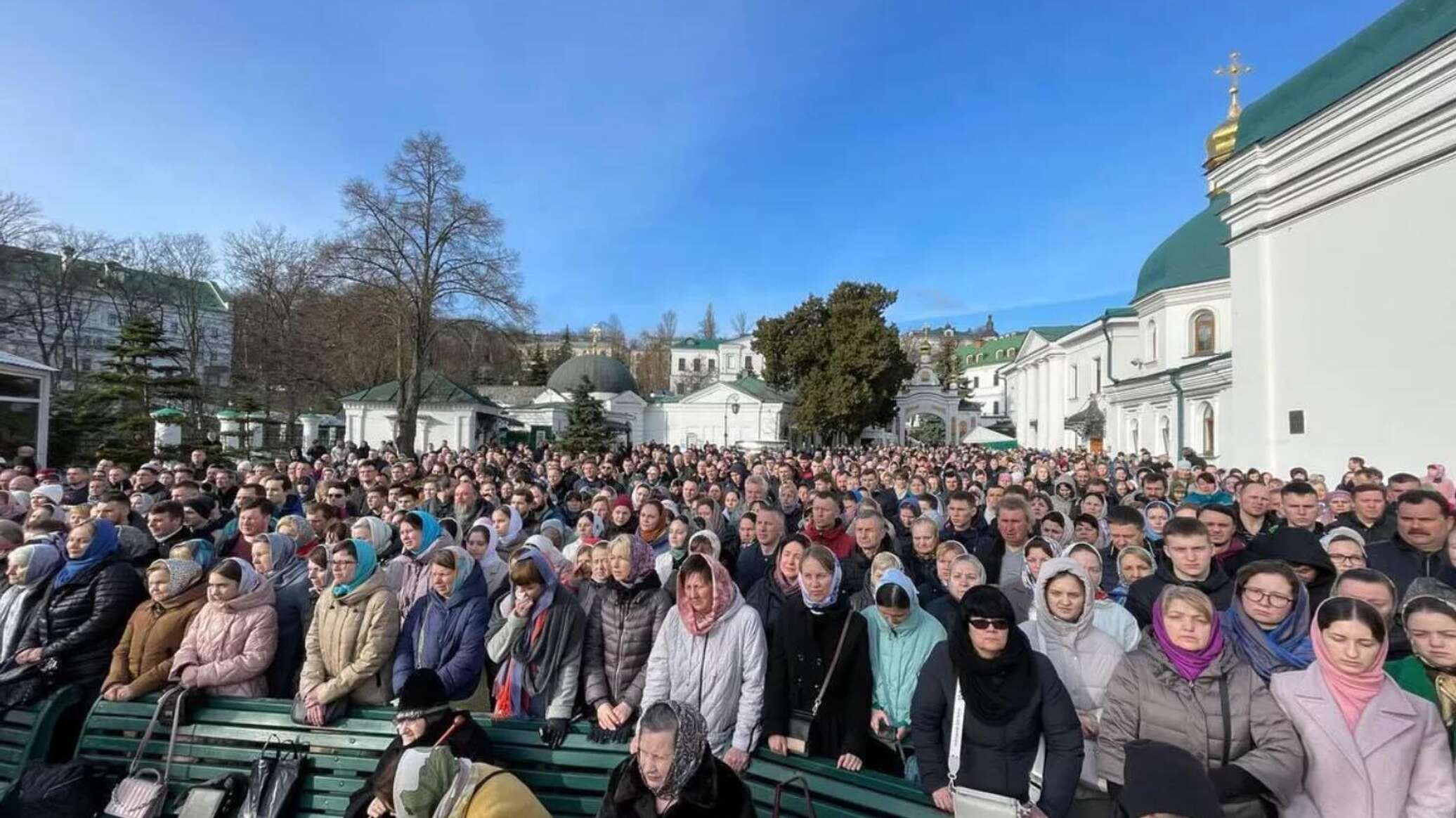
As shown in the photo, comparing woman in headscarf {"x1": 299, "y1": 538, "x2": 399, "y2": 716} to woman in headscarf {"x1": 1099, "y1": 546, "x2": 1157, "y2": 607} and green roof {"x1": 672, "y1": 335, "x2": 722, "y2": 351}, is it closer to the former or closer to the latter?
woman in headscarf {"x1": 1099, "y1": 546, "x2": 1157, "y2": 607}

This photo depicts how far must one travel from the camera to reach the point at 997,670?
9.25 ft

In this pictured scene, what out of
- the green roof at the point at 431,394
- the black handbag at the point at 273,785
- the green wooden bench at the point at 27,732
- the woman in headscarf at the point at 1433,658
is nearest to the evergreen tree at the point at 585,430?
the green roof at the point at 431,394

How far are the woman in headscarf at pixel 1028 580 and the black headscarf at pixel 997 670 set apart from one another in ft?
5.00

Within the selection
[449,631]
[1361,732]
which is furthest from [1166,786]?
[449,631]

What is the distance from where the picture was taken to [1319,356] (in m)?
14.5

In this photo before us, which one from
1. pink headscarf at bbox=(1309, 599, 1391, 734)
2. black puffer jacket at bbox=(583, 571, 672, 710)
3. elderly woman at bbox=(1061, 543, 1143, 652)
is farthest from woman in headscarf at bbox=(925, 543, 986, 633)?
black puffer jacket at bbox=(583, 571, 672, 710)

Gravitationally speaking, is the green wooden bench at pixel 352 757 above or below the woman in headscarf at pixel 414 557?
below

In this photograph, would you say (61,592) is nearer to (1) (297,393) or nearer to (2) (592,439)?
(2) (592,439)

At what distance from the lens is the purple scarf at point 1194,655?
8.94 feet

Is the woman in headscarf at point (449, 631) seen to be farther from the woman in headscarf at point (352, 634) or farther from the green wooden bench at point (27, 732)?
the green wooden bench at point (27, 732)

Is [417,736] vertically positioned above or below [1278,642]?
below

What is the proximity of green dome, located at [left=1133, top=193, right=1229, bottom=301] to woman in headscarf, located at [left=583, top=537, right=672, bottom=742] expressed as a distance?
3307 cm

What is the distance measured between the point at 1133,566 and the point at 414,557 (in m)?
5.00

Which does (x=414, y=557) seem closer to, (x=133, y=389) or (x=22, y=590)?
(x=22, y=590)
